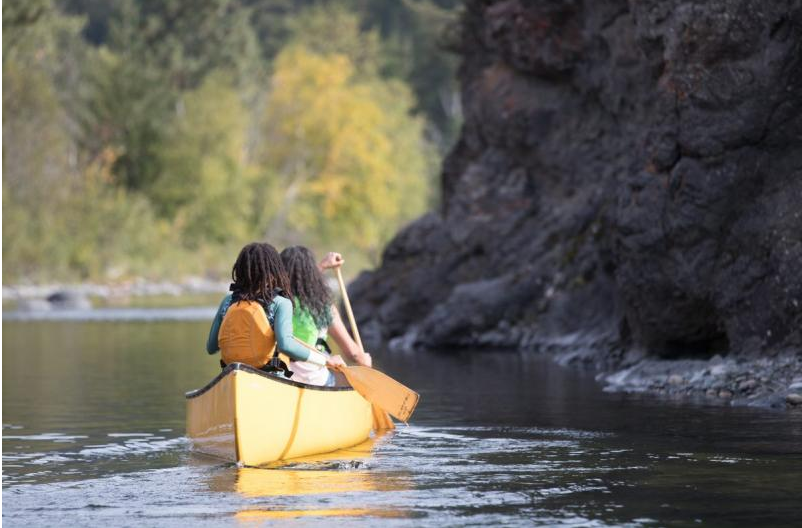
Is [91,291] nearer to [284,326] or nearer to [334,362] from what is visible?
[334,362]

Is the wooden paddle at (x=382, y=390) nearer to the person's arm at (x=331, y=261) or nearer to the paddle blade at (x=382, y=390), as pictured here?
the paddle blade at (x=382, y=390)

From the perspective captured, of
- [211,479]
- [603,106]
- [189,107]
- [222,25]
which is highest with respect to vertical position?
[222,25]

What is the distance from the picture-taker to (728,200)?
19.3m

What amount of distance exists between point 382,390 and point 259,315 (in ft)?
6.00

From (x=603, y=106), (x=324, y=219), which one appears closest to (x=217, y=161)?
(x=324, y=219)

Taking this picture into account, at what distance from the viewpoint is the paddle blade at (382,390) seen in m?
13.9

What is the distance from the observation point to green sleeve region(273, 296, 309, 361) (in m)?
12.6

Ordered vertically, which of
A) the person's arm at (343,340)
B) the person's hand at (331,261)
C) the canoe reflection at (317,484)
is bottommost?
the canoe reflection at (317,484)

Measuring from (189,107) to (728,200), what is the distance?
50076mm

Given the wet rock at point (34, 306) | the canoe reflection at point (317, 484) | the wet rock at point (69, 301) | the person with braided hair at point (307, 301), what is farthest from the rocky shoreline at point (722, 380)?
the wet rock at point (69, 301)

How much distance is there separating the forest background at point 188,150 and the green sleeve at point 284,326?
43295 millimetres

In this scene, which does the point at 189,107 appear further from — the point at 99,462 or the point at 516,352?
the point at 99,462

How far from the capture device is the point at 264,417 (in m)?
11.9

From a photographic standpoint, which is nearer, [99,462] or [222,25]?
[99,462]
